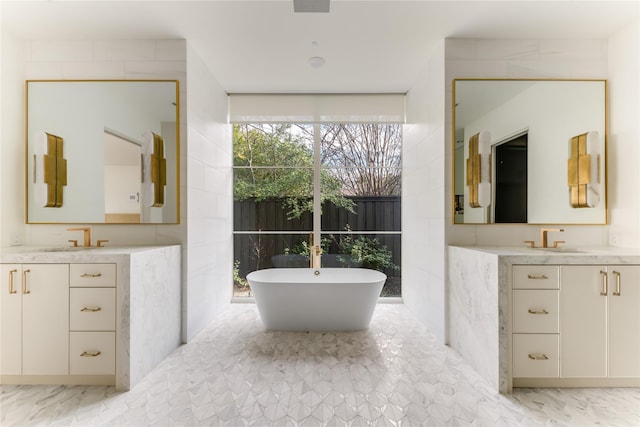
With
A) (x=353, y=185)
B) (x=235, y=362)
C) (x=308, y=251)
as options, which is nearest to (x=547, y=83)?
(x=353, y=185)

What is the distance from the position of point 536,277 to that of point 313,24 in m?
2.37

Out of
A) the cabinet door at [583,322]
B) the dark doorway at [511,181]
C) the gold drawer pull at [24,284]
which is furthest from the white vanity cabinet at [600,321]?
the gold drawer pull at [24,284]

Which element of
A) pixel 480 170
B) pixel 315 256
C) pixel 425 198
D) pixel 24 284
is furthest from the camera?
pixel 315 256

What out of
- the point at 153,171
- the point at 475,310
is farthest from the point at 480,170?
the point at 153,171

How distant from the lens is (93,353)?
186 cm

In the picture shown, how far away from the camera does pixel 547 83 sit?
8.07 ft

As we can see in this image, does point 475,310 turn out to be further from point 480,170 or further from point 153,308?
point 153,308

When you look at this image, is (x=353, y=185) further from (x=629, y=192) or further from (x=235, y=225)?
(x=629, y=192)

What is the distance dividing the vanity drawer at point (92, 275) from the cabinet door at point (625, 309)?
10.1ft

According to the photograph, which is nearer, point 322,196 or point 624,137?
point 624,137

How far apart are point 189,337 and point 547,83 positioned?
372 cm

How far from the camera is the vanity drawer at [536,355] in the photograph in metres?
1.81

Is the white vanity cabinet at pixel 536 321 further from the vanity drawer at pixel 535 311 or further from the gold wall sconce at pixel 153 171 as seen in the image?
the gold wall sconce at pixel 153 171

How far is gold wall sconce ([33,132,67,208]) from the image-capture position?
95.6 inches
